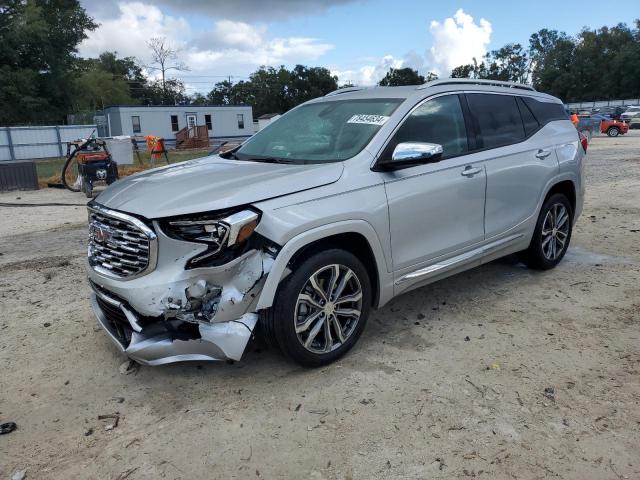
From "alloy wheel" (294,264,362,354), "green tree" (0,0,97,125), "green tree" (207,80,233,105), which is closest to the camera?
"alloy wheel" (294,264,362,354)

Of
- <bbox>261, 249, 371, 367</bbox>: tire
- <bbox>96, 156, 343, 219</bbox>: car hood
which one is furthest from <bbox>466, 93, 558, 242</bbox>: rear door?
<bbox>96, 156, 343, 219</bbox>: car hood

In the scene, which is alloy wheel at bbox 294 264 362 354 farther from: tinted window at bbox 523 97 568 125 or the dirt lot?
tinted window at bbox 523 97 568 125

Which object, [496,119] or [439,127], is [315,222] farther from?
[496,119]

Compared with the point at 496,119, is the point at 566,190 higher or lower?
lower

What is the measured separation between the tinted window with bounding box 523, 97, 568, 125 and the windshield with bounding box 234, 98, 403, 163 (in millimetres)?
1897

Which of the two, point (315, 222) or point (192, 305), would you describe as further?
point (315, 222)

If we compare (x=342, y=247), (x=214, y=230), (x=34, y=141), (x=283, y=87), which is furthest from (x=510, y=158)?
(x=283, y=87)

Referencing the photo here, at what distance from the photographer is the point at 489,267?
5.58 meters

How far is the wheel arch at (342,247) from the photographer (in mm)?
3064

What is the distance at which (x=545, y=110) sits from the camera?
5297 millimetres

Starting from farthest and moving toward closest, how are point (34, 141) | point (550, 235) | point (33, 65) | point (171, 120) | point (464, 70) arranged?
point (464, 70) < point (171, 120) < point (33, 65) < point (34, 141) < point (550, 235)

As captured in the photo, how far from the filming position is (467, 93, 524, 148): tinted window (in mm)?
4465

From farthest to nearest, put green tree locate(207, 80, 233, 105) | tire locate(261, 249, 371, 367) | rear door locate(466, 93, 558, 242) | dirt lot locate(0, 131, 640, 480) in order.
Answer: green tree locate(207, 80, 233, 105)
rear door locate(466, 93, 558, 242)
tire locate(261, 249, 371, 367)
dirt lot locate(0, 131, 640, 480)

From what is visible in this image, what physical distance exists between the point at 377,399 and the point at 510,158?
2592 mm
